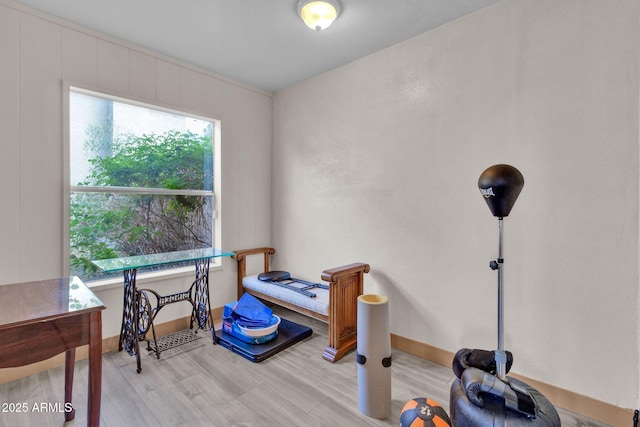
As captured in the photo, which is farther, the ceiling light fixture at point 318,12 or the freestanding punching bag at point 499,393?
the ceiling light fixture at point 318,12

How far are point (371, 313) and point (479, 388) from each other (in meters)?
A: 0.64

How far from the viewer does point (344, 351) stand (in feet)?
8.27

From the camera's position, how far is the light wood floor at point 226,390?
69.8 inches

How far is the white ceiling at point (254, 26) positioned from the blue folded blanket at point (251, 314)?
7.45 ft

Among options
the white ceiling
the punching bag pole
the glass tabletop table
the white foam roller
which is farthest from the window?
the punching bag pole

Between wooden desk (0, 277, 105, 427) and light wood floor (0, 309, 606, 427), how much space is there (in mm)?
524

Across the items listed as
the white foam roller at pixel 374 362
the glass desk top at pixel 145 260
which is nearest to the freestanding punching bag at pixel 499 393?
the white foam roller at pixel 374 362

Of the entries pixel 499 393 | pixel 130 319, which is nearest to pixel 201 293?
pixel 130 319

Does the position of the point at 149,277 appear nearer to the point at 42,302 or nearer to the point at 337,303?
the point at 42,302

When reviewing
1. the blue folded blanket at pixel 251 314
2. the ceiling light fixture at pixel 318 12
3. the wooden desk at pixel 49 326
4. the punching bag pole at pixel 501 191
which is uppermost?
the ceiling light fixture at pixel 318 12

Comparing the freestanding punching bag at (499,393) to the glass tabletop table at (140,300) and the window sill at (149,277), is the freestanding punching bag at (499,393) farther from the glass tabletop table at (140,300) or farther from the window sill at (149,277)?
the window sill at (149,277)

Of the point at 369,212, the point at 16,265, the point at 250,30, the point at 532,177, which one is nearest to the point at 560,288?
the point at 532,177

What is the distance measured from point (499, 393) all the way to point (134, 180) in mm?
3078

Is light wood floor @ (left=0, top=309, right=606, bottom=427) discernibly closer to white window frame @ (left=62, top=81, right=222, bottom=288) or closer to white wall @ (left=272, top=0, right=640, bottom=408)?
white wall @ (left=272, top=0, right=640, bottom=408)
